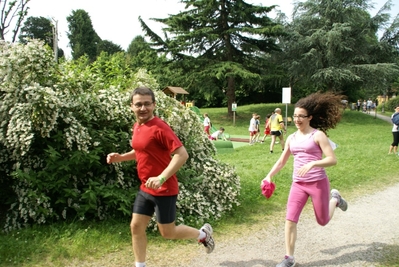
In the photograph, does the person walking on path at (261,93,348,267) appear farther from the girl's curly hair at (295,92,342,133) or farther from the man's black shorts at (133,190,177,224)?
the man's black shorts at (133,190,177,224)

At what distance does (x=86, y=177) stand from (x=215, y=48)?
88.4 ft

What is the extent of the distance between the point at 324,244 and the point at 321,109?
171cm

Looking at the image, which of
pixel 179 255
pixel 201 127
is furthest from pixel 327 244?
pixel 201 127

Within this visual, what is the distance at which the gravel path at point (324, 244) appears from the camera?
407 centimetres

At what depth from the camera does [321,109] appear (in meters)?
4.32

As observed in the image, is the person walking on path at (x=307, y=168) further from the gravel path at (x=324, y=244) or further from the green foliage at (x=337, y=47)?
the green foliage at (x=337, y=47)

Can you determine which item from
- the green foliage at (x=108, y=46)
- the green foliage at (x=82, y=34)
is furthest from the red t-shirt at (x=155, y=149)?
the green foliage at (x=108, y=46)

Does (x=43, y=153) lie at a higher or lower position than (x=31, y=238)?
higher

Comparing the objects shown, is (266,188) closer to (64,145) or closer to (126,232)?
(126,232)

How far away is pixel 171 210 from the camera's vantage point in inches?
138

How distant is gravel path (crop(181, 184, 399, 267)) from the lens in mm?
4066

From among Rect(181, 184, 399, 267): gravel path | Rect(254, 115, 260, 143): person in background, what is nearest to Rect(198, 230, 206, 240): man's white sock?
Rect(181, 184, 399, 267): gravel path

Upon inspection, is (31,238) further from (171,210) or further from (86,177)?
(171,210)

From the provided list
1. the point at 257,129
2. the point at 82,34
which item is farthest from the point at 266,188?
the point at 82,34
